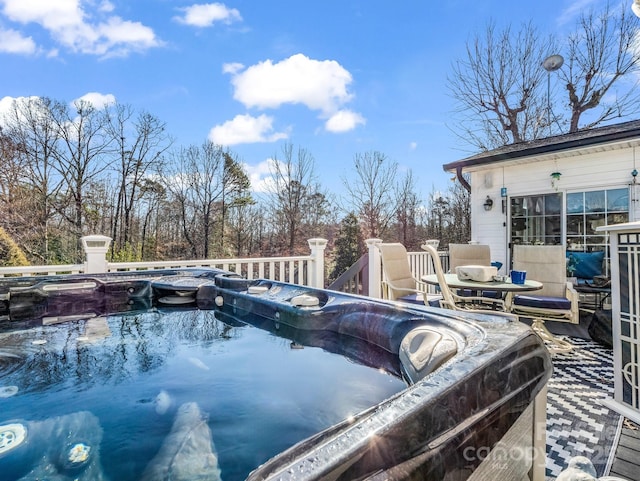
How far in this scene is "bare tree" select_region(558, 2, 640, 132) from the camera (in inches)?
340

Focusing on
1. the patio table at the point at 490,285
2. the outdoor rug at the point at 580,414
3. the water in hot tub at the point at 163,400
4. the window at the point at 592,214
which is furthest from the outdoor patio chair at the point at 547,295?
the water in hot tub at the point at 163,400

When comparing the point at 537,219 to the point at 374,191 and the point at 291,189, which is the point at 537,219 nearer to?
the point at 374,191

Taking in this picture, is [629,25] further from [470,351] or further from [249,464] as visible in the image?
[249,464]

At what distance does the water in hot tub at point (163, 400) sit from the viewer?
1139mm

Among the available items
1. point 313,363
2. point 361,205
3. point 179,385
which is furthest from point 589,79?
point 179,385

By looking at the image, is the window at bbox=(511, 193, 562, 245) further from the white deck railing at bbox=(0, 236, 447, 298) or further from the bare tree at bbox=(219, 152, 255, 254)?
the bare tree at bbox=(219, 152, 255, 254)

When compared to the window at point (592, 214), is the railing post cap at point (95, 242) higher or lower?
lower

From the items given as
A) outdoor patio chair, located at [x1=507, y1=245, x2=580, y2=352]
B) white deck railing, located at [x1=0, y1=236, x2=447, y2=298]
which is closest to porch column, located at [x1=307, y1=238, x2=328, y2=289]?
white deck railing, located at [x1=0, y1=236, x2=447, y2=298]

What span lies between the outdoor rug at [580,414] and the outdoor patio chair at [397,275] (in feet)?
5.09

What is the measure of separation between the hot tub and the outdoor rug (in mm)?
759

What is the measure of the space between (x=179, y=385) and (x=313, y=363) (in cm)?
68

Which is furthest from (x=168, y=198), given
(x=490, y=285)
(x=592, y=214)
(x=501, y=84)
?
(x=592, y=214)

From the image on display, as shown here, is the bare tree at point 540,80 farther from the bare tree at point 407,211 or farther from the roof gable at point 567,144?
the roof gable at point 567,144

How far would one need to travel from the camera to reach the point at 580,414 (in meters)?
2.18
